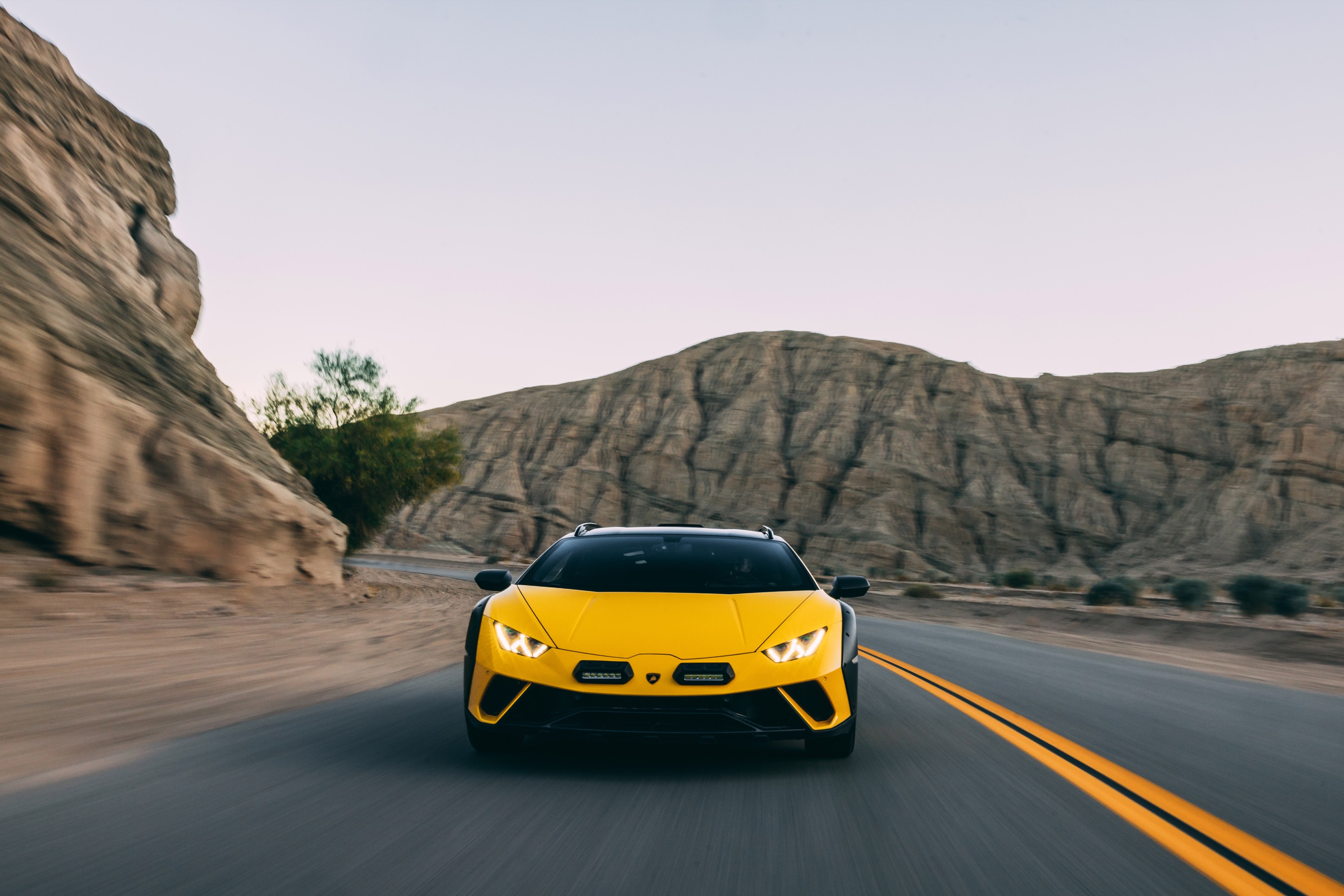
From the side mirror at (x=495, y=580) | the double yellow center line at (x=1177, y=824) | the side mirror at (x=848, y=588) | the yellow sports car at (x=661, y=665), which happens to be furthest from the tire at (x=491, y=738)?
the double yellow center line at (x=1177, y=824)

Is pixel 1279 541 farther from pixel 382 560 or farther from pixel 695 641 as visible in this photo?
pixel 695 641

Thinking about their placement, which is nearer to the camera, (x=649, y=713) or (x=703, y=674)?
(x=649, y=713)

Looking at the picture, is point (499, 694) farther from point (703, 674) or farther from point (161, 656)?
point (161, 656)

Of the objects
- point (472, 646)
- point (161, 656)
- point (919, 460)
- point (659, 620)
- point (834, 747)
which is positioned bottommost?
point (834, 747)

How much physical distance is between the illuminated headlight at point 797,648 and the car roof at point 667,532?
1571 millimetres

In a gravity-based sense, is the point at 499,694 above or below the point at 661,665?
below

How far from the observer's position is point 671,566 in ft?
22.7

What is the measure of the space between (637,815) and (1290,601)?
29292 millimetres

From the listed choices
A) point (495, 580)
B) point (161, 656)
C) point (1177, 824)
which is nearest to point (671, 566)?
point (495, 580)

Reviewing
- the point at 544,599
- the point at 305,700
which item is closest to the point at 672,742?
the point at 544,599

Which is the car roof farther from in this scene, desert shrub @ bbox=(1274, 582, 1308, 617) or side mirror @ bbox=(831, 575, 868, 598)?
desert shrub @ bbox=(1274, 582, 1308, 617)

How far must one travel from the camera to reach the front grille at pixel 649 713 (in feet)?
16.9

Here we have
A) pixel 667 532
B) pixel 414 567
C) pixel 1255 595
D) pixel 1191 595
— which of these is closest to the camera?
pixel 667 532

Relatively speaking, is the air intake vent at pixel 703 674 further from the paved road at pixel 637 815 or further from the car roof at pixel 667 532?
the car roof at pixel 667 532
